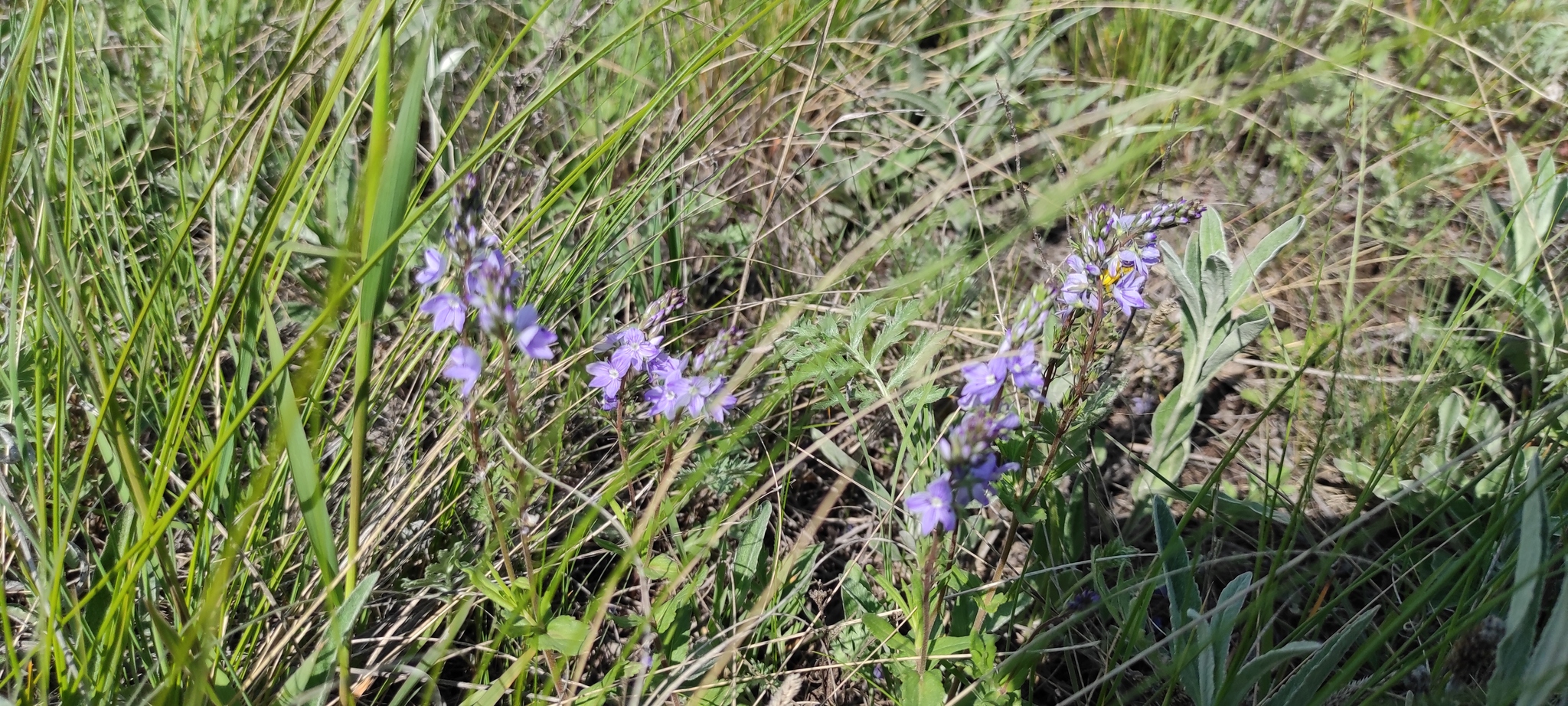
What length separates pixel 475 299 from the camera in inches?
56.1

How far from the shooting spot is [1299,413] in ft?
8.90

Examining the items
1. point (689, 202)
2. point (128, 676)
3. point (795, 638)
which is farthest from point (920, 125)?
point (128, 676)

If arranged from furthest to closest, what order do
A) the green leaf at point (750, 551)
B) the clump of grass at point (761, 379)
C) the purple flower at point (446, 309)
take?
the green leaf at point (750, 551)
the clump of grass at point (761, 379)
the purple flower at point (446, 309)

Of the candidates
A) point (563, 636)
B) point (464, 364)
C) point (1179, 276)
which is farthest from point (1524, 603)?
point (464, 364)

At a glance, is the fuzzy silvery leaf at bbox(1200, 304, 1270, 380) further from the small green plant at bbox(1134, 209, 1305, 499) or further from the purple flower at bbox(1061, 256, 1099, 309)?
the purple flower at bbox(1061, 256, 1099, 309)

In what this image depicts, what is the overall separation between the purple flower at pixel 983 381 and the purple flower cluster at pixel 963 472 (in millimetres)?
90

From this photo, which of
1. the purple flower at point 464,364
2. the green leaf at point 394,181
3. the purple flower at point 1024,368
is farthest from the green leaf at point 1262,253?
the green leaf at point 394,181

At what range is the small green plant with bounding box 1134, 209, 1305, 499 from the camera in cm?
241

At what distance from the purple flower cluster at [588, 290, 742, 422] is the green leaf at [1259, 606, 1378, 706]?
1.20 m

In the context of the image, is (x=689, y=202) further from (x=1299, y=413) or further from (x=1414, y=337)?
(x=1414, y=337)

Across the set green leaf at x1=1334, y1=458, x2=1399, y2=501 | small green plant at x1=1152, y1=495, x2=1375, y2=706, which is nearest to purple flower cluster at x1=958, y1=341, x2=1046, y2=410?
small green plant at x1=1152, y1=495, x2=1375, y2=706

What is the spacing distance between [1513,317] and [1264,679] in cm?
141

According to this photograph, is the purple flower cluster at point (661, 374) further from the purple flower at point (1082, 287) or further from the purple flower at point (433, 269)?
the purple flower at point (1082, 287)

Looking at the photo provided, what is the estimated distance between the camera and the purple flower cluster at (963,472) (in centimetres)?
144
